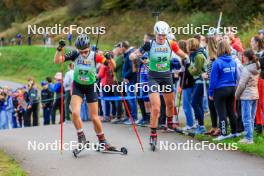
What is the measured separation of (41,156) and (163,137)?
9.59 ft

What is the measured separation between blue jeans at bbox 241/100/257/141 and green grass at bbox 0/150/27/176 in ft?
14.2

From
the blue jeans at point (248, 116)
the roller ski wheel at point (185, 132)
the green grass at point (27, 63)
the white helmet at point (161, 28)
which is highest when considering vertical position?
the green grass at point (27, 63)

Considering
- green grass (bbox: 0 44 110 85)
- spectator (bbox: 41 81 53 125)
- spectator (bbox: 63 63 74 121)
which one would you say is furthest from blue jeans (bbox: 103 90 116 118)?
green grass (bbox: 0 44 110 85)

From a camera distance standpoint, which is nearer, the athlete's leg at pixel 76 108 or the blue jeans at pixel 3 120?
the athlete's leg at pixel 76 108

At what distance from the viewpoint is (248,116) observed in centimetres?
1066

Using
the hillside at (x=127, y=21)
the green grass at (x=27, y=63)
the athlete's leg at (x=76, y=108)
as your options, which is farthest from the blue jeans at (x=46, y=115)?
the green grass at (x=27, y=63)

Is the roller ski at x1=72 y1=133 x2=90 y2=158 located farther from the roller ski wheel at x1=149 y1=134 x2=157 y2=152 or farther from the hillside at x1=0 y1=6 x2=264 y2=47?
the hillside at x1=0 y1=6 x2=264 y2=47

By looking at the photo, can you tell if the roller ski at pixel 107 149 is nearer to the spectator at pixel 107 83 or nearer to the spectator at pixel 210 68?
the spectator at pixel 210 68

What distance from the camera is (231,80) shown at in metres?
11.3

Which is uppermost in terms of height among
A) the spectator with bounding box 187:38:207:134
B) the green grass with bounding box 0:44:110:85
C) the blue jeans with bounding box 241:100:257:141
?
the green grass with bounding box 0:44:110:85

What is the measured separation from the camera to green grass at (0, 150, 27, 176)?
28.6 ft

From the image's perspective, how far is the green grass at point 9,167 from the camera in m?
8.71

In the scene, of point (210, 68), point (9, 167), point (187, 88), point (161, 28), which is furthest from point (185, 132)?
point (9, 167)

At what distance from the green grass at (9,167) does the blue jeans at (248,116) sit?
432cm
